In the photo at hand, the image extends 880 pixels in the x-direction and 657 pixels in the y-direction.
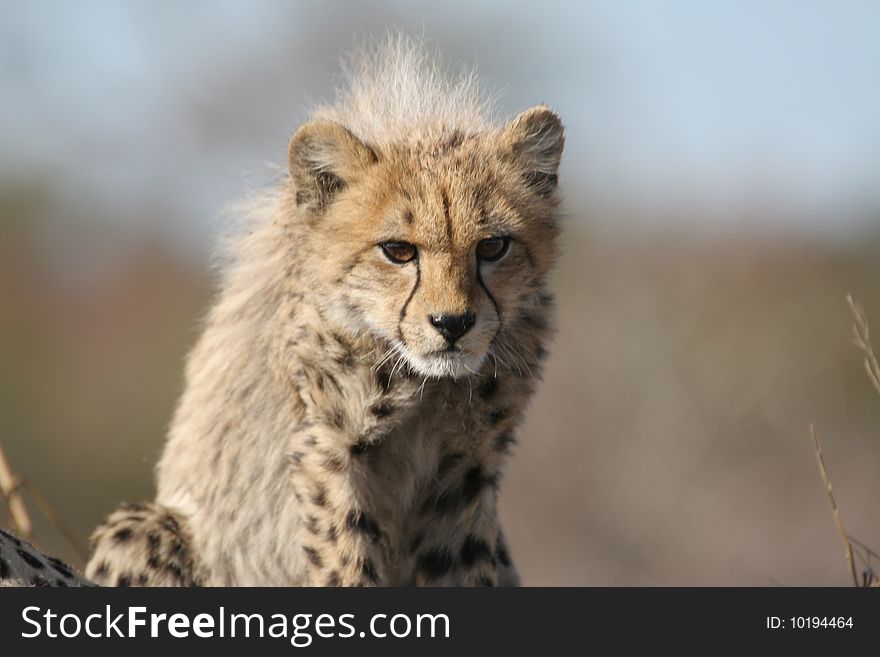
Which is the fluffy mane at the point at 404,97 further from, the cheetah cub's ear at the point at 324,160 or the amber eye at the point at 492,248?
the amber eye at the point at 492,248

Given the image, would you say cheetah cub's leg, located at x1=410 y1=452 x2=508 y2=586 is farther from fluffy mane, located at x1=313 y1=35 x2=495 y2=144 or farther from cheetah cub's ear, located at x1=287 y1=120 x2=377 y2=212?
fluffy mane, located at x1=313 y1=35 x2=495 y2=144

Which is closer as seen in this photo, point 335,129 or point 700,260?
point 335,129

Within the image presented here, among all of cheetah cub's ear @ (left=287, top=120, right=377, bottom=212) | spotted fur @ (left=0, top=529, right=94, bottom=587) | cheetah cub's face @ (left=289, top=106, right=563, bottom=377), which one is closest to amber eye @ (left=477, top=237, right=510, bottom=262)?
cheetah cub's face @ (left=289, top=106, right=563, bottom=377)

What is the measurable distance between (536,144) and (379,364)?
916 millimetres

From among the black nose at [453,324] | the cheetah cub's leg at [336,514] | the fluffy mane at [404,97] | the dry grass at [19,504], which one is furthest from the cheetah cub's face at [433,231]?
the dry grass at [19,504]

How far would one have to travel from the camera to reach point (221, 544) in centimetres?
516

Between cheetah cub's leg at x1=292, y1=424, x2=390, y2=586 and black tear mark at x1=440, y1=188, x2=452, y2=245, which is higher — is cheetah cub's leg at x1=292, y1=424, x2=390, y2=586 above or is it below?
below

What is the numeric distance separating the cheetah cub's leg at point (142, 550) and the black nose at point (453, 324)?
1541 millimetres

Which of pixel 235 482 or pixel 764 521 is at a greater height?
pixel 764 521

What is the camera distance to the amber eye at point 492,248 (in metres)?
4.39

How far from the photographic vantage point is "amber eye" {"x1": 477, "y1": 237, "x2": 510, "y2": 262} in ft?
14.4
